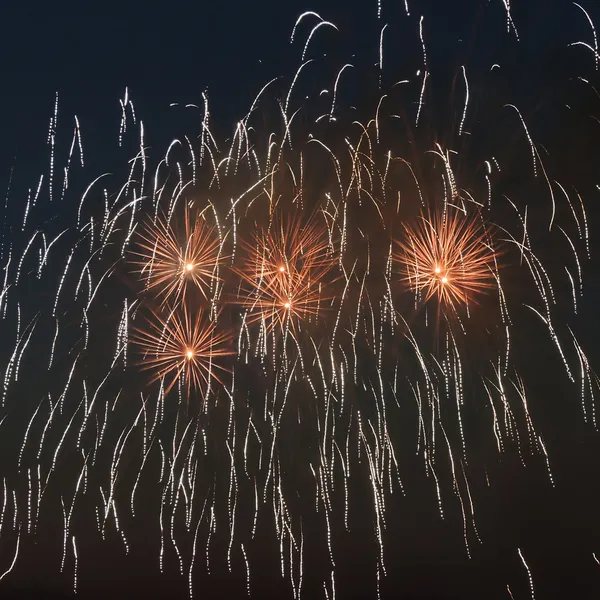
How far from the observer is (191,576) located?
802 cm

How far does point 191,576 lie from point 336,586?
1.68 m

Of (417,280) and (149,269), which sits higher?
(149,269)

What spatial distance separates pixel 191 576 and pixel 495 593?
11.3ft

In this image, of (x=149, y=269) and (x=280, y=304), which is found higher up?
(x=149, y=269)

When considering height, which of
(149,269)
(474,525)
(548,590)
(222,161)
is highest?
(222,161)

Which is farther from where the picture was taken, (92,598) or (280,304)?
A: (92,598)

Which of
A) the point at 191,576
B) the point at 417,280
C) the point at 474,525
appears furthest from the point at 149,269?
the point at 191,576

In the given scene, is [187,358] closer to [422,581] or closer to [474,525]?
[474,525]

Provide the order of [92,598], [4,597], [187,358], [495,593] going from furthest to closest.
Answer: [4,597] → [92,598] → [495,593] → [187,358]

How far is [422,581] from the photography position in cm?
704

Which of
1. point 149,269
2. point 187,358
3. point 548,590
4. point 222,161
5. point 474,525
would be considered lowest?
point 548,590

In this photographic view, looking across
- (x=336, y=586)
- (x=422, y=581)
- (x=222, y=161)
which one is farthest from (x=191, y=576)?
(x=222, y=161)

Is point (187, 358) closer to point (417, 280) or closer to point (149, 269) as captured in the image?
point (149, 269)

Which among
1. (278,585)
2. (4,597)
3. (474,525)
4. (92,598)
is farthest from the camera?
(4,597)
